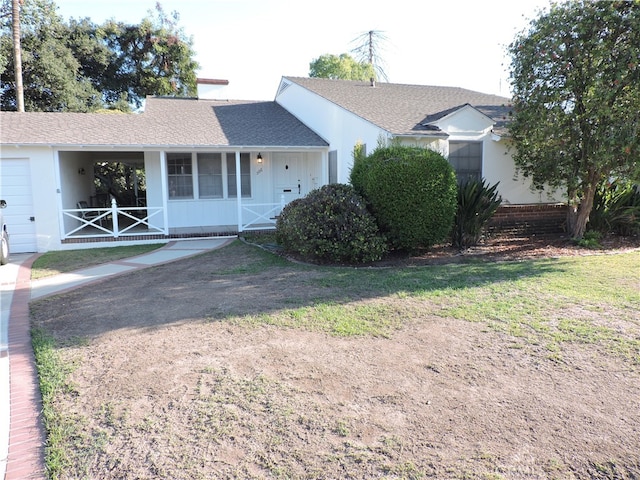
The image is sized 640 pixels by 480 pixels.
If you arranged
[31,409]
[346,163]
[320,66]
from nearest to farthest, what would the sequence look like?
1. [31,409]
2. [346,163]
3. [320,66]

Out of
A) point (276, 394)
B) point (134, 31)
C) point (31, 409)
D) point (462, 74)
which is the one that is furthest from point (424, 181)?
point (134, 31)

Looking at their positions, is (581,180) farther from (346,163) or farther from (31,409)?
(31,409)

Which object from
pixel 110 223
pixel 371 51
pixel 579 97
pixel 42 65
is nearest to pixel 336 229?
pixel 579 97

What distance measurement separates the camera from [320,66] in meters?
36.8

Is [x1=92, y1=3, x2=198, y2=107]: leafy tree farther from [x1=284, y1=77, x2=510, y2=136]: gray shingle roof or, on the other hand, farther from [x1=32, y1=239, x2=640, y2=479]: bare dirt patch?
[x1=32, y1=239, x2=640, y2=479]: bare dirt patch

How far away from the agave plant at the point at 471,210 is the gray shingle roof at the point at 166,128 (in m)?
5.32

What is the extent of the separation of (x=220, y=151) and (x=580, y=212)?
9.95m

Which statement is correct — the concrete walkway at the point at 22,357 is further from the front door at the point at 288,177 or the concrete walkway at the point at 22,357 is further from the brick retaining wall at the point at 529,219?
the brick retaining wall at the point at 529,219

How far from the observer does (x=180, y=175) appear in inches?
554

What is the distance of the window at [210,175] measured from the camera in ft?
46.8

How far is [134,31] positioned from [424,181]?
1114 inches

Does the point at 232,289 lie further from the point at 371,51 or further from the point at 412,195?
the point at 371,51

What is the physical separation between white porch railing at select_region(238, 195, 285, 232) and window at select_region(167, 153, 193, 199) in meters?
1.88

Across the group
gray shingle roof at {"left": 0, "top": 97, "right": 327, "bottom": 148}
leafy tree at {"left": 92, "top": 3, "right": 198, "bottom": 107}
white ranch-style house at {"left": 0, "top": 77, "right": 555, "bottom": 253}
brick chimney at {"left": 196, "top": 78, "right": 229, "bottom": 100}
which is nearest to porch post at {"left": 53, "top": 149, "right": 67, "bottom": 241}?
white ranch-style house at {"left": 0, "top": 77, "right": 555, "bottom": 253}
